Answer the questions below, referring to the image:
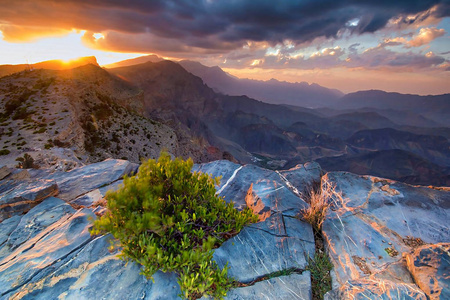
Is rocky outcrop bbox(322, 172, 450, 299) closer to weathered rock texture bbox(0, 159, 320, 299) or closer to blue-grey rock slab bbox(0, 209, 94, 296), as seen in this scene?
weathered rock texture bbox(0, 159, 320, 299)

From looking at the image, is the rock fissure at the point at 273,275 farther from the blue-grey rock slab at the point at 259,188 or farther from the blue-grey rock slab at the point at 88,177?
the blue-grey rock slab at the point at 88,177

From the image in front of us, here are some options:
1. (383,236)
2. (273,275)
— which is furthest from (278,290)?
(383,236)

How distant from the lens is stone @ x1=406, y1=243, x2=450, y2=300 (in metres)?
3.08

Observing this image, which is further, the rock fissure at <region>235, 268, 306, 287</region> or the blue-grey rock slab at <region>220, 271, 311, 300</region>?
the rock fissure at <region>235, 268, 306, 287</region>

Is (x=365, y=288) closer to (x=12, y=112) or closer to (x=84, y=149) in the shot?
(x=84, y=149)

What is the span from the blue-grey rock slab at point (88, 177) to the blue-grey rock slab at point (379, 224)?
7.74m

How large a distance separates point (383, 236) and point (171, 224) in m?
4.90

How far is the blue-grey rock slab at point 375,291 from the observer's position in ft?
10.1

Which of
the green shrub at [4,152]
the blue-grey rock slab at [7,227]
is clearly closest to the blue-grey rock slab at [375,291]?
the blue-grey rock slab at [7,227]

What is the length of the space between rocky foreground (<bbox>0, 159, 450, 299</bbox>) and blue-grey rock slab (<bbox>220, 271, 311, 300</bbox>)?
17 millimetres

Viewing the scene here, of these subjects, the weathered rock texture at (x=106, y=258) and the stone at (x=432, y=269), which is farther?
the weathered rock texture at (x=106, y=258)

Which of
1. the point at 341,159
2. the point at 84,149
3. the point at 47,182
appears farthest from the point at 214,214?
the point at 341,159

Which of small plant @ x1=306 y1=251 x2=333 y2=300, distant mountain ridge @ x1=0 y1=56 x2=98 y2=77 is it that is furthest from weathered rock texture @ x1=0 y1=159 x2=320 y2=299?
distant mountain ridge @ x1=0 y1=56 x2=98 y2=77

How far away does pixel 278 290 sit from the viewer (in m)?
3.50
